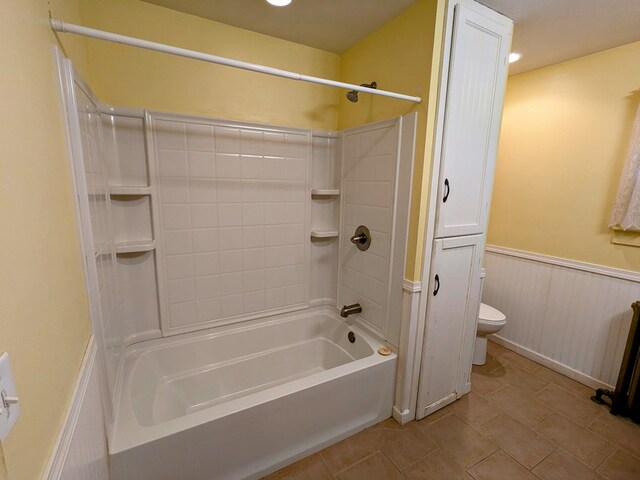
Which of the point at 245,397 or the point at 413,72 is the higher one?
the point at 413,72

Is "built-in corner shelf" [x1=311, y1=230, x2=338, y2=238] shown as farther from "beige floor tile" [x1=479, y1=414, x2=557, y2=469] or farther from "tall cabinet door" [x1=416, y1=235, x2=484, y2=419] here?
"beige floor tile" [x1=479, y1=414, x2=557, y2=469]

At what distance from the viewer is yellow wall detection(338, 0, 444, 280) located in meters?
1.46

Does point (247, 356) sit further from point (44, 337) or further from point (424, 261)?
point (44, 337)

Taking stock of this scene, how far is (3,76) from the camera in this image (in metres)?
0.53

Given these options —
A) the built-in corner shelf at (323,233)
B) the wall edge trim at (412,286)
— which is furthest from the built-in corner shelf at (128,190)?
the wall edge trim at (412,286)

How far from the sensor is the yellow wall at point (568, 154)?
1946 millimetres

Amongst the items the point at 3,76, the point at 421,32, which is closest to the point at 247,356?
the point at 3,76

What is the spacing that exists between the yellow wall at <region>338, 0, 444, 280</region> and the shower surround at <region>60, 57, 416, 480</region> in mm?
74

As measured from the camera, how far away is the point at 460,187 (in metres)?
1.67

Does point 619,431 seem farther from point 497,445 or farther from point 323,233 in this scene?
point 323,233

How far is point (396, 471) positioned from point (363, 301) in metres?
0.94

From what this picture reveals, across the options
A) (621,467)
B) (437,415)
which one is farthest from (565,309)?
(437,415)

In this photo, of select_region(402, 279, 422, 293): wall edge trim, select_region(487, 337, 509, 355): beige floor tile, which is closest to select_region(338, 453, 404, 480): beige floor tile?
select_region(402, 279, 422, 293): wall edge trim

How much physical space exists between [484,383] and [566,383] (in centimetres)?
62
